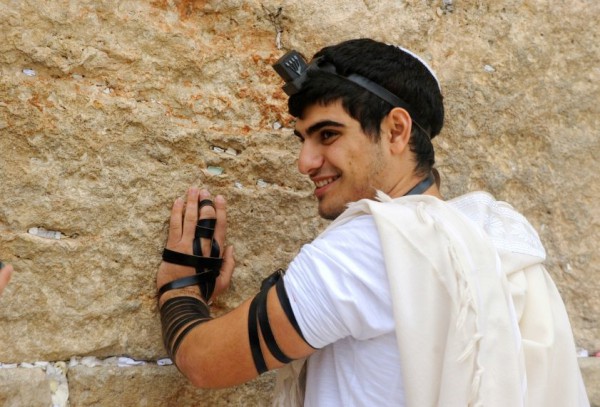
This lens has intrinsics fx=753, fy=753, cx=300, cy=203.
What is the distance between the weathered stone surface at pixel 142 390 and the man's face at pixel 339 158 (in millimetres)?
693

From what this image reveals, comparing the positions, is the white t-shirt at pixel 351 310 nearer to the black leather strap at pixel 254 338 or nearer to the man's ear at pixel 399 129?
the black leather strap at pixel 254 338

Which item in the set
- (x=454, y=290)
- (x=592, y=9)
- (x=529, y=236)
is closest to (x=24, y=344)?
(x=454, y=290)

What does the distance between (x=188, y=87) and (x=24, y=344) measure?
2.82ft

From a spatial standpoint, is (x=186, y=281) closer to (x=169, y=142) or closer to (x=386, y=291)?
(x=169, y=142)

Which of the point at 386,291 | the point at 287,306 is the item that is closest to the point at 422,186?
the point at 386,291

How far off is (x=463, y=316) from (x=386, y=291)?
17cm

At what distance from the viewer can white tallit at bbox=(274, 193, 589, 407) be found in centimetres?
161

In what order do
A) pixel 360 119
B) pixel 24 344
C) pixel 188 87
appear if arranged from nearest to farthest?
pixel 360 119 < pixel 24 344 < pixel 188 87

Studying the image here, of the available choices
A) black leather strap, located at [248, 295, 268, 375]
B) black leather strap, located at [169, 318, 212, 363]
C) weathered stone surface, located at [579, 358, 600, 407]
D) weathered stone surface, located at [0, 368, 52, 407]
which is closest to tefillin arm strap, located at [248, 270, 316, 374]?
black leather strap, located at [248, 295, 268, 375]

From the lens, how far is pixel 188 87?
2223mm

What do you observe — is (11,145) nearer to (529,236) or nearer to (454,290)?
(454,290)

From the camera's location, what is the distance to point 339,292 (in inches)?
63.3

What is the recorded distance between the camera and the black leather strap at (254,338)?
5.49ft

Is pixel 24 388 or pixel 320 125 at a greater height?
pixel 320 125
